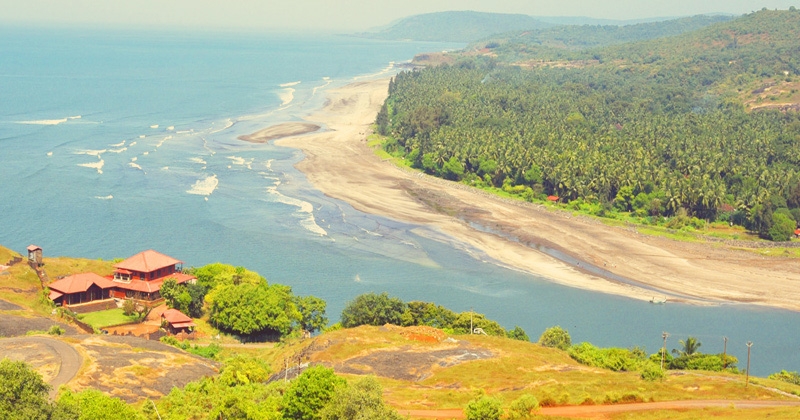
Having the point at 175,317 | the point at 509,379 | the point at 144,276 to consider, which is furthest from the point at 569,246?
the point at 175,317

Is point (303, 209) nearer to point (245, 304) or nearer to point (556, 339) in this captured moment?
point (245, 304)

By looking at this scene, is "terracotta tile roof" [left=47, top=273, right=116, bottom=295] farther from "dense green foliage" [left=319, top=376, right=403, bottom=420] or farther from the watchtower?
"dense green foliage" [left=319, top=376, right=403, bottom=420]

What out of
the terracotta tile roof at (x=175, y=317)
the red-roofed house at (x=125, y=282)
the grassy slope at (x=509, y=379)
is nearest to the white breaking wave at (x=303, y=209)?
the red-roofed house at (x=125, y=282)

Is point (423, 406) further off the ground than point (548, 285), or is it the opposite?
point (423, 406)

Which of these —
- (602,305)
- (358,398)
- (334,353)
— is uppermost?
(358,398)

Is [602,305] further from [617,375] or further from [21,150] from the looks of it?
[21,150]

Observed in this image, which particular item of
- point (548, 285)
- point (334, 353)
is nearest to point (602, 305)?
A: point (548, 285)
